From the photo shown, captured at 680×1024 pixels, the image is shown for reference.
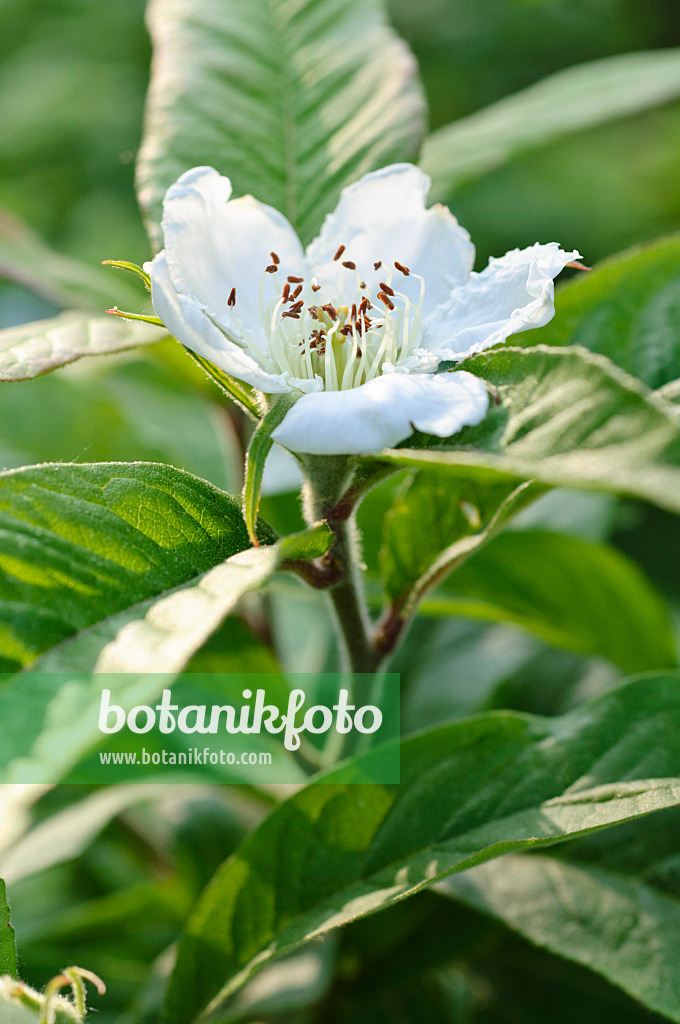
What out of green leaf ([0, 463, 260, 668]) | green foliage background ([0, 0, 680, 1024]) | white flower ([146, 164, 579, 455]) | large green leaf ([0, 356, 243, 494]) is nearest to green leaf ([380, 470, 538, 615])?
green foliage background ([0, 0, 680, 1024])

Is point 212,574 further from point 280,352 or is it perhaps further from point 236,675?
point 236,675

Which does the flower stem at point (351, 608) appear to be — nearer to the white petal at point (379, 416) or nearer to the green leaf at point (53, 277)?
the white petal at point (379, 416)

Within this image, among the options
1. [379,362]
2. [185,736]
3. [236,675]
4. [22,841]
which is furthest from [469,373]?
[22,841]

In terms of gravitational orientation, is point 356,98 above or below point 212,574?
above

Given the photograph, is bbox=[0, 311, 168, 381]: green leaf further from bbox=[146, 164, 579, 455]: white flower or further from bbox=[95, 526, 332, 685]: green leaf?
bbox=[95, 526, 332, 685]: green leaf

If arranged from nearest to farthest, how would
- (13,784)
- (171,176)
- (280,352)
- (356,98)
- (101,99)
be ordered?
(13,784)
(280,352)
(171,176)
(356,98)
(101,99)

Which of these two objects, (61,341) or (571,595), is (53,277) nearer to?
(61,341)

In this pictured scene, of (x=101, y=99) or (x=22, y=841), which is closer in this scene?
(x=22, y=841)
